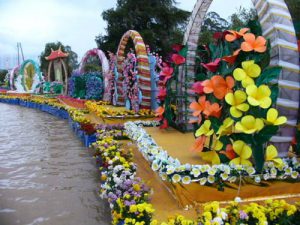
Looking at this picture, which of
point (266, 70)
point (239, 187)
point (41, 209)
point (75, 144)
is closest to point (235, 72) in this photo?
point (266, 70)

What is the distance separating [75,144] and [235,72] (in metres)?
6.09

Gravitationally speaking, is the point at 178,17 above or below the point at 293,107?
above

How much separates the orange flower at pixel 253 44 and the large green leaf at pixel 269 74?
0.65 feet

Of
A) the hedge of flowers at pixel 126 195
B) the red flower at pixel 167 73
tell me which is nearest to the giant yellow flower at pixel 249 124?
the hedge of flowers at pixel 126 195

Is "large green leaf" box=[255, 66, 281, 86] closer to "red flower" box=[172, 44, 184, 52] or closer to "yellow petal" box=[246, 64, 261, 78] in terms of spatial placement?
"yellow petal" box=[246, 64, 261, 78]

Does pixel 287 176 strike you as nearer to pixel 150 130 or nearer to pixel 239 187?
pixel 239 187

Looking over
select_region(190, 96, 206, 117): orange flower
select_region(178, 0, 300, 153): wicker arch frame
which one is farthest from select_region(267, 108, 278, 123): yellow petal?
select_region(190, 96, 206, 117): orange flower

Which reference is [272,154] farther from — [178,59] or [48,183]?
[48,183]

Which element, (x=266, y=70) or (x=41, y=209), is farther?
(x=41, y=209)

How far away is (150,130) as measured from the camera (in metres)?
6.51

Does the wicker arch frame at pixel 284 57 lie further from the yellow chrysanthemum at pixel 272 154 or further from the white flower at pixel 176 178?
the white flower at pixel 176 178

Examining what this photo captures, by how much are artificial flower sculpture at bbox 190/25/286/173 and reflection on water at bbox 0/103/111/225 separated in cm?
166

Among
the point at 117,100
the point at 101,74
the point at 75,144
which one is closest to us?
the point at 75,144

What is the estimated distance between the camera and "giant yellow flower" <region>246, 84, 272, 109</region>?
3.28m
